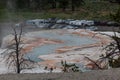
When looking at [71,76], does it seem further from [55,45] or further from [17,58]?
[55,45]

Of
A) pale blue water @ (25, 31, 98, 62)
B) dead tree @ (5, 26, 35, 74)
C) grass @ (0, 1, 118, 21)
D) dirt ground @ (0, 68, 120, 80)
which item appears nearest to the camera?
dirt ground @ (0, 68, 120, 80)

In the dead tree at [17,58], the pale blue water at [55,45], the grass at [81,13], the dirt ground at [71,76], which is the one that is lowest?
the grass at [81,13]

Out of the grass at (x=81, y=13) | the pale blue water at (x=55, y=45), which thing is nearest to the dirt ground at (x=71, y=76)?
the pale blue water at (x=55, y=45)

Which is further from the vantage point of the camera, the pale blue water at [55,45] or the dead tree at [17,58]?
the pale blue water at [55,45]

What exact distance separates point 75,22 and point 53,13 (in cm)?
1104

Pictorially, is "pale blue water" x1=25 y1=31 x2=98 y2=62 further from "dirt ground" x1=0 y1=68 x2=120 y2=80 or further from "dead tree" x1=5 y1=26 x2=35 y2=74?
"dirt ground" x1=0 y1=68 x2=120 y2=80

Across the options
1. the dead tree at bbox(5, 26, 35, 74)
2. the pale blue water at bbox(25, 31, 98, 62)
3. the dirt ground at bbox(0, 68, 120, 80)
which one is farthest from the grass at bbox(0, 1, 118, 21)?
the dirt ground at bbox(0, 68, 120, 80)

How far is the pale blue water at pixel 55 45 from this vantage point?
940 inches

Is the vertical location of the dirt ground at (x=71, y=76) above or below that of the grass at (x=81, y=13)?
above

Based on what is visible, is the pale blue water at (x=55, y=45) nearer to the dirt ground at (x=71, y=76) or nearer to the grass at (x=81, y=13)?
the grass at (x=81, y=13)

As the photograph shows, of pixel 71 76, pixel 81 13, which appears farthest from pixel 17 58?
pixel 81 13

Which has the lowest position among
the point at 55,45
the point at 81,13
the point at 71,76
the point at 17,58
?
the point at 81,13

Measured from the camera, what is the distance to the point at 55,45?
2777 centimetres

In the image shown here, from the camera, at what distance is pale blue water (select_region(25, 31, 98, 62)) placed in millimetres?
23875
